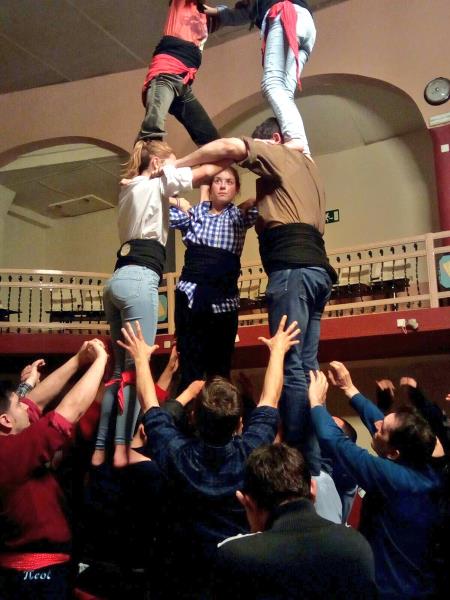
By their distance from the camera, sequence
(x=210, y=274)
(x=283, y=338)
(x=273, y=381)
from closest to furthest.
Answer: (x=273, y=381) → (x=283, y=338) → (x=210, y=274)

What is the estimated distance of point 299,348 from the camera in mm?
2271

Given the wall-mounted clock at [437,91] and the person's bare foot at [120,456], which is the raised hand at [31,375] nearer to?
the person's bare foot at [120,456]

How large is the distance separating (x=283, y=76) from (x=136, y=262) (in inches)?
41.0

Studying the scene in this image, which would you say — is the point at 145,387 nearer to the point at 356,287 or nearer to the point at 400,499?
the point at 400,499

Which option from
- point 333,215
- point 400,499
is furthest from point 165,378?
point 333,215

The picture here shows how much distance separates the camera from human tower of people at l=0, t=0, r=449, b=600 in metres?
1.52

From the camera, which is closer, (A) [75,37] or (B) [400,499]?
(B) [400,499]

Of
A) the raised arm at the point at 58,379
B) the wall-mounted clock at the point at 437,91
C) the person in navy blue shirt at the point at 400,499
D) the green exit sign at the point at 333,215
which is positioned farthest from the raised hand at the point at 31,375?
the green exit sign at the point at 333,215

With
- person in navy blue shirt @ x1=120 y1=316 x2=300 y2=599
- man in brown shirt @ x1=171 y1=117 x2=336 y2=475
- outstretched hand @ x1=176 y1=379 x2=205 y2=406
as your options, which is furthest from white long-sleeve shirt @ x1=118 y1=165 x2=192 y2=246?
person in navy blue shirt @ x1=120 y1=316 x2=300 y2=599

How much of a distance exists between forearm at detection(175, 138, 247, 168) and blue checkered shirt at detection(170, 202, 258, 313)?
0.29 metres

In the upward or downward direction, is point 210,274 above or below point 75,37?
below

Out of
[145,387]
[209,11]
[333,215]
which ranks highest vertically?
[333,215]

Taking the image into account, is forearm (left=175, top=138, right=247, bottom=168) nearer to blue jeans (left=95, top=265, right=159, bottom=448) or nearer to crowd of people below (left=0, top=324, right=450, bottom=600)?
blue jeans (left=95, top=265, right=159, bottom=448)

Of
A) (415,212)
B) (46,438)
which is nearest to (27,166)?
(415,212)
